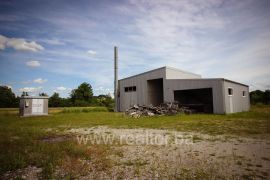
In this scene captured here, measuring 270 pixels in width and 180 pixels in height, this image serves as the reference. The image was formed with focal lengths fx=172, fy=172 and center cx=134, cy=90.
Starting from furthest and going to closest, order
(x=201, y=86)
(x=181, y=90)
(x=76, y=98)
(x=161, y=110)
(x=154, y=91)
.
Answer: (x=76, y=98) → (x=154, y=91) → (x=181, y=90) → (x=161, y=110) → (x=201, y=86)

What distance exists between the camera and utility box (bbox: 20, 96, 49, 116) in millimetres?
22547

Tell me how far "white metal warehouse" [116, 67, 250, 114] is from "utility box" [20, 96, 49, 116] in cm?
1088

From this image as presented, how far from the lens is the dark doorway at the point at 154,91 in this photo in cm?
2478

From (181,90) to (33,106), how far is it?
2018cm

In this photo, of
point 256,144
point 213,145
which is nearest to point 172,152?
point 213,145

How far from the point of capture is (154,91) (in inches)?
1000

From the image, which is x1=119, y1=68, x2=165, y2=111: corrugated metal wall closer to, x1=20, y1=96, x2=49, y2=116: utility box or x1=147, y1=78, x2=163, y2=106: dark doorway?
x1=147, y1=78, x2=163, y2=106: dark doorway

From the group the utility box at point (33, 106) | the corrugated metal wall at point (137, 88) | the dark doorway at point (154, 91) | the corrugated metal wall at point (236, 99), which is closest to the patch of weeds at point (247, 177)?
the corrugated metal wall at point (236, 99)

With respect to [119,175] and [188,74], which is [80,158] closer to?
[119,175]

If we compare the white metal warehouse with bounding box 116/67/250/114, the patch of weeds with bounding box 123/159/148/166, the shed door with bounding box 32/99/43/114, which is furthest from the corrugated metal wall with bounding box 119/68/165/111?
the patch of weeds with bounding box 123/159/148/166

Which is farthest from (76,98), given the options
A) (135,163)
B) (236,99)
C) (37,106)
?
(135,163)

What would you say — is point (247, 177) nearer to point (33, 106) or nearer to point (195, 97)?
point (33, 106)

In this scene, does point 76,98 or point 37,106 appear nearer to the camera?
point 37,106

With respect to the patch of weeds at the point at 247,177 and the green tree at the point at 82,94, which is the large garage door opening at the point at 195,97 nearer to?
the patch of weeds at the point at 247,177
